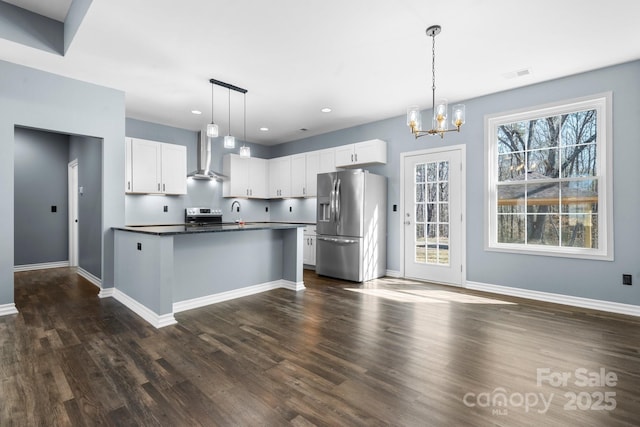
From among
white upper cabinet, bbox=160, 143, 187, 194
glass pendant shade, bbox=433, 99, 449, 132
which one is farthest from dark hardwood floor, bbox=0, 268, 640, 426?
white upper cabinet, bbox=160, 143, 187, 194

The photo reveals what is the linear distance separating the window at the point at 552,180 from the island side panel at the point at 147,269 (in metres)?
4.02

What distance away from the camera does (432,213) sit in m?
4.89

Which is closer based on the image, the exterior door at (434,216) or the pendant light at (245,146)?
the pendant light at (245,146)

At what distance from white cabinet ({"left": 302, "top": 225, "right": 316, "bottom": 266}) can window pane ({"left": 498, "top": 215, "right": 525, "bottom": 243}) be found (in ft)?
10.5

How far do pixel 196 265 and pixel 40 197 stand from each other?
4372 millimetres

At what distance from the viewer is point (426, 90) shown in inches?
165

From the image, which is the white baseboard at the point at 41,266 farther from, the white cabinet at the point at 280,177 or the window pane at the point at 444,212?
the window pane at the point at 444,212

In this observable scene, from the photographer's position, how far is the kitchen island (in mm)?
3131

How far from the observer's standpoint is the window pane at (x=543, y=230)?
3936 millimetres

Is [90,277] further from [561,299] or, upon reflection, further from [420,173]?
[561,299]

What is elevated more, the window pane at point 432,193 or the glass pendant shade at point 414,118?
the glass pendant shade at point 414,118

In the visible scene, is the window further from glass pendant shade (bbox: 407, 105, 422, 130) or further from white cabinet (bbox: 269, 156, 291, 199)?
white cabinet (bbox: 269, 156, 291, 199)

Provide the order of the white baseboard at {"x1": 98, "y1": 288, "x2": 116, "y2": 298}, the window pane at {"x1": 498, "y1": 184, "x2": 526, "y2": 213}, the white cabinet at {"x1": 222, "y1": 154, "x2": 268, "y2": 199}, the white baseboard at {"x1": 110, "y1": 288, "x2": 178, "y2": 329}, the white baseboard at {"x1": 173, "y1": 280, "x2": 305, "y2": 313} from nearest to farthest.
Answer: the white baseboard at {"x1": 110, "y1": 288, "x2": 178, "y2": 329}
the white baseboard at {"x1": 173, "y1": 280, "x2": 305, "y2": 313}
the white baseboard at {"x1": 98, "y1": 288, "x2": 116, "y2": 298}
the window pane at {"x1": 498, "y1": 184, "x2": 526, "y2": 213}
the white cabinet at {"x1": 222, "y1": 154, "x2": 268, "y2": 199}

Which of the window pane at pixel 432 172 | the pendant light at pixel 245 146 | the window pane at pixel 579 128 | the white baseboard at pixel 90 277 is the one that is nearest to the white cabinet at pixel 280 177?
the pendant light at pixel 245 146
